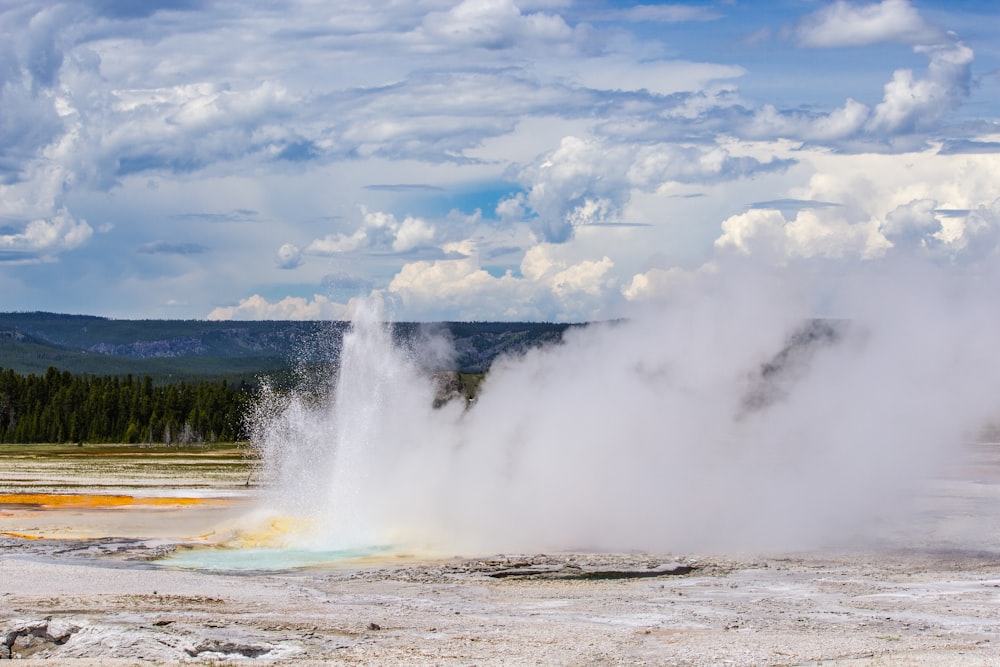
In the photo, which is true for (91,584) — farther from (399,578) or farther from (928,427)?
(928,427)

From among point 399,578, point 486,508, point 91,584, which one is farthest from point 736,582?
point 91,584

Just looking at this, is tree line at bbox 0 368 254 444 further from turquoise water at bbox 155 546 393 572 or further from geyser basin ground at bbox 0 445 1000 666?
turquoise water at bbox 155 546 393 572

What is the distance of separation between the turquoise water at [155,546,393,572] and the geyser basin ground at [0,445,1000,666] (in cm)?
63

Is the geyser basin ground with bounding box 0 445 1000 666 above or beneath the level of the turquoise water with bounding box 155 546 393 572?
above

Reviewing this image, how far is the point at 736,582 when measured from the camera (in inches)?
877

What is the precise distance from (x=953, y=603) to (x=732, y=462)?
1214 centimetres

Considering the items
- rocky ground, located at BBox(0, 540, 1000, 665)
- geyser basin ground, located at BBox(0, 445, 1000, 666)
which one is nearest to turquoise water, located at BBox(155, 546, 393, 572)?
geyser basin ground, located at BBox(0, 445, 1000, 666)

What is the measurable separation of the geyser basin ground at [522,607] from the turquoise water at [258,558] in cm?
63

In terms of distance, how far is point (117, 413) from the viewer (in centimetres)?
11594

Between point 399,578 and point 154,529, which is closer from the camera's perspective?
point 399,578

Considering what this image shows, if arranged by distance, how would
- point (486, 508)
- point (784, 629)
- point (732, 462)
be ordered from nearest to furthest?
point (784, 629) < point (486, 508) < point (732, 462)

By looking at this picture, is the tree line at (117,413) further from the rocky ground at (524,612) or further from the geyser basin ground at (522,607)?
the rocky ground at (524,612)

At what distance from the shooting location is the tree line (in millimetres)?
111500

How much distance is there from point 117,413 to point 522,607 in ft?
339
